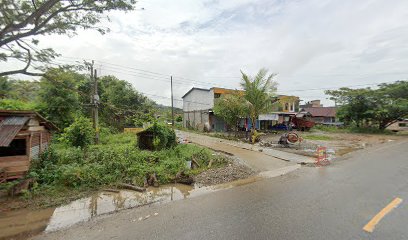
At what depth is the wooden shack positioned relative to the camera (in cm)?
Answer: 790

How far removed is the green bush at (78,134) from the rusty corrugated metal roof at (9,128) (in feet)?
14.2

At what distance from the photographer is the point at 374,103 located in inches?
1256

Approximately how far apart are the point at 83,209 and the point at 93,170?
8.85ft

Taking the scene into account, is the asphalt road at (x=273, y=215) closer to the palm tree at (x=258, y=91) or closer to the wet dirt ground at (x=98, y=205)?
the wet dirt ground at (x=98, y=205)

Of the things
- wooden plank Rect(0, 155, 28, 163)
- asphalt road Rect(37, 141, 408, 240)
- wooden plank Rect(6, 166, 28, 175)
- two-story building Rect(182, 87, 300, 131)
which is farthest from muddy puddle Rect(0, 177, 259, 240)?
two-story building Rect(182, 87, 300, 131)

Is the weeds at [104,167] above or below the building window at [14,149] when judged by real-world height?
below

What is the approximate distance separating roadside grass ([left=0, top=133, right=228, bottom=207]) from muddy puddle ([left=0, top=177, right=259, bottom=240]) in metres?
0.56

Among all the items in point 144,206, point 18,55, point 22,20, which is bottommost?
point 144,206

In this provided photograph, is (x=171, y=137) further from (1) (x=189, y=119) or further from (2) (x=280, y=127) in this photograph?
(2) (x=280, y=127)

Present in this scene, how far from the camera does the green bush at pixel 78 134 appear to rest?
13.2 meters

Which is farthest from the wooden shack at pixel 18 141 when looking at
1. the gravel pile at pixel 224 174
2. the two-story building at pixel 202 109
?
the two-story building at pixel 202 109

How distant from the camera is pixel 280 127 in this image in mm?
32594

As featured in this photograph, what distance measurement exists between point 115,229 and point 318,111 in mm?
54365

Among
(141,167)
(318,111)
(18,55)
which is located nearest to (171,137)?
(141,167)
